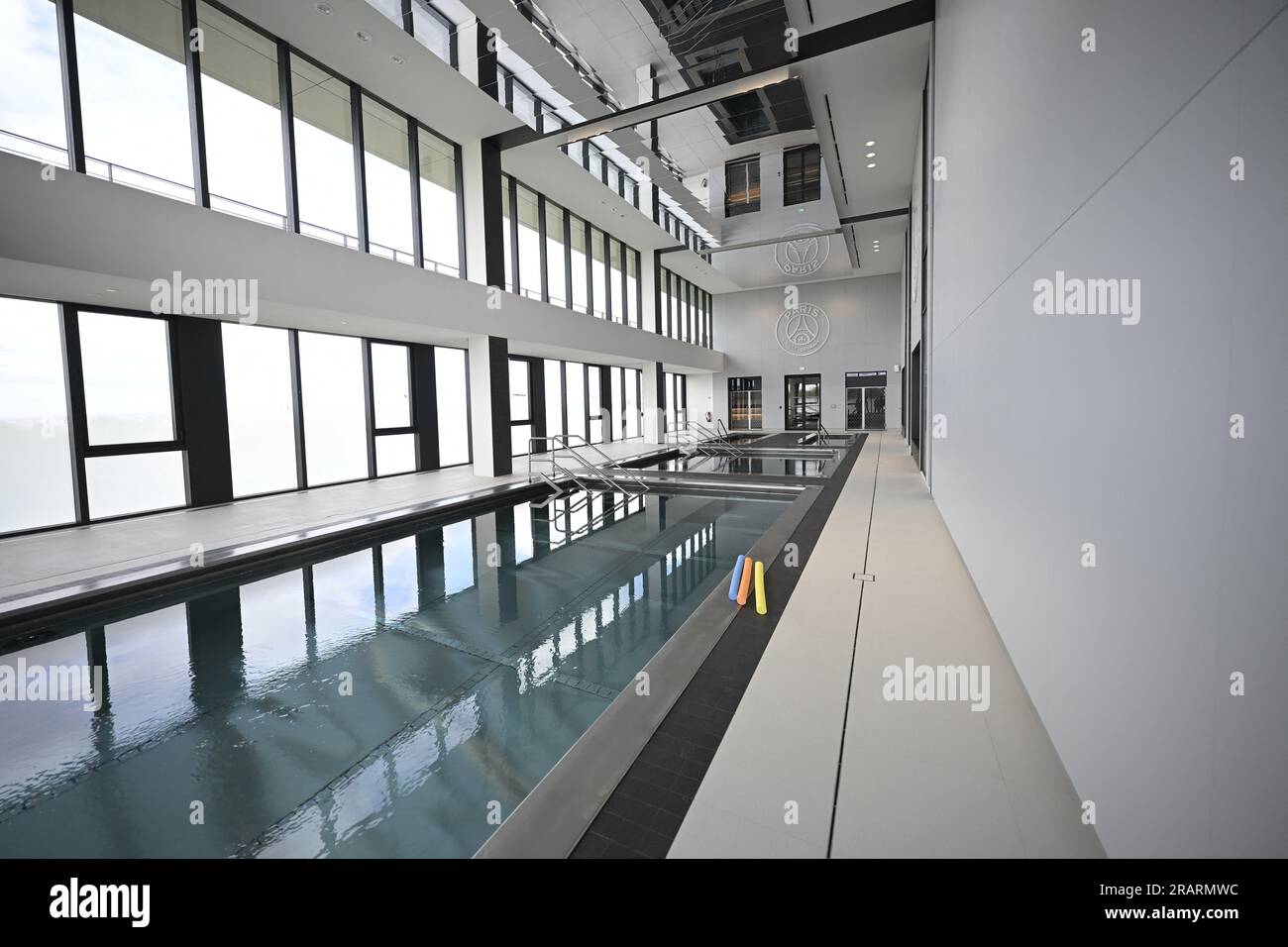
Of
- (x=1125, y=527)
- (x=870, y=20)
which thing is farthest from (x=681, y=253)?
(x=1125, y=527)

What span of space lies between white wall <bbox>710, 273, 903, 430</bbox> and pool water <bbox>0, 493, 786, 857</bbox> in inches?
648

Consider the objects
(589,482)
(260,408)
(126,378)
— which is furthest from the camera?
(589,482)

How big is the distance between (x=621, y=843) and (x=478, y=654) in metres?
1.99

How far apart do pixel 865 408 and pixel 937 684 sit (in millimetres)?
18696

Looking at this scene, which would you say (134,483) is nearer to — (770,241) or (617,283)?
(617,283)

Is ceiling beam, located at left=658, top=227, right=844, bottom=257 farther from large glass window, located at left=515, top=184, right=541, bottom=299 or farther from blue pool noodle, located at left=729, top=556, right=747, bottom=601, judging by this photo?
blue pool noodle, located at left=729, top=556, right=747, bottom=601

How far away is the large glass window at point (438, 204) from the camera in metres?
9.13

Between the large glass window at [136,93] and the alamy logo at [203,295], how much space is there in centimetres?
123

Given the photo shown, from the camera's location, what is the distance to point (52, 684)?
2986mm

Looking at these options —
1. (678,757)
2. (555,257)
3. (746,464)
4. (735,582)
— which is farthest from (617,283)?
(678,757)

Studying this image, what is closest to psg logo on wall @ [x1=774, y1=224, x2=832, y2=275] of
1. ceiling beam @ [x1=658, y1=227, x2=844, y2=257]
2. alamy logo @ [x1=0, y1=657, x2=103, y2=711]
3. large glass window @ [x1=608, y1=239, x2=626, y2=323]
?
ceiling beam @ [x1=658, y1=227, x2=844, y2=257]

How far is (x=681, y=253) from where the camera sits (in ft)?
52.7

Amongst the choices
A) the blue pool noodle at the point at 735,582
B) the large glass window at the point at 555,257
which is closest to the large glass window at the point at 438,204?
the large glass window at the point at 555,257
